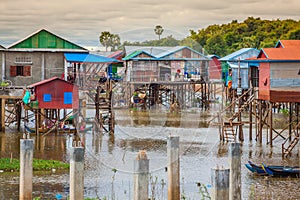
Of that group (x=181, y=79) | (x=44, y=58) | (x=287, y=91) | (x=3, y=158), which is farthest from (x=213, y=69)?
(x=3, y=158)

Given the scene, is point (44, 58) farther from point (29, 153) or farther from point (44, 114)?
point (29, 153)

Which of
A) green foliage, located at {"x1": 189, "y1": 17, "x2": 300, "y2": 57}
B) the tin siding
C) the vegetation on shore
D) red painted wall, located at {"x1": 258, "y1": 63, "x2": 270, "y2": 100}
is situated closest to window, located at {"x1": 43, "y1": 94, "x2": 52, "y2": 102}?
the vegetation on shore

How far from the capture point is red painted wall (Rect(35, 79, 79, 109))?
36.1 metres

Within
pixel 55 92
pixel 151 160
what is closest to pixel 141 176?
pixel 151 160

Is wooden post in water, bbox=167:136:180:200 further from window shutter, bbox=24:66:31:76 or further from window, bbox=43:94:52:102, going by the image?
window shutter, bbox=24:66:31:76

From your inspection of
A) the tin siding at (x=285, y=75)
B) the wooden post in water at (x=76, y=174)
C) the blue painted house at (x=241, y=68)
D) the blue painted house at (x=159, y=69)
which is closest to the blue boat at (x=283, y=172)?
the tin siding at (x=285, y=75)

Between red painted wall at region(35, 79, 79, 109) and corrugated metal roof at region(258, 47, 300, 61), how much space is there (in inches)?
365

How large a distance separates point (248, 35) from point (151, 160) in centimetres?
8213

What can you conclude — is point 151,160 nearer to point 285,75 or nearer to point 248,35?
point 285,75

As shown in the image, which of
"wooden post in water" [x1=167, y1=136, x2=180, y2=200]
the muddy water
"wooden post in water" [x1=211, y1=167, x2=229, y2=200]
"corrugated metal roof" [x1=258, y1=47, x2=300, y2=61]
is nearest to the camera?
"wooden post in water" [x1=211, y1=167, x2=229, y2=200]

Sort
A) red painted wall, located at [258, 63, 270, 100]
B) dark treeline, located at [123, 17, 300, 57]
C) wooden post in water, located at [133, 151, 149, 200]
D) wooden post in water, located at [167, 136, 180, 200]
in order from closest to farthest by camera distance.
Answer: wooden post in water, located at [133, 151, 149, 200] → wooden post in water, located at [167, 136, 180, 200] → red painted wall, located at [258, 63, 270, 100] → dark treeline, located at [123, 17, 300, 57]

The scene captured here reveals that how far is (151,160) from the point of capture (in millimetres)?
22125

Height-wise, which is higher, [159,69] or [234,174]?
[159,69]

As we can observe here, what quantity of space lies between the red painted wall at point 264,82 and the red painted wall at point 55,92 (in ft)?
28.3
